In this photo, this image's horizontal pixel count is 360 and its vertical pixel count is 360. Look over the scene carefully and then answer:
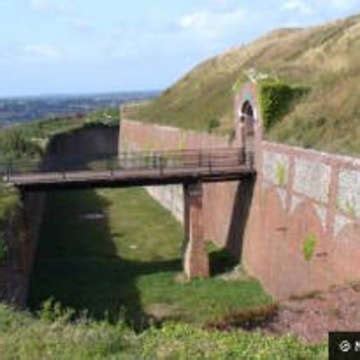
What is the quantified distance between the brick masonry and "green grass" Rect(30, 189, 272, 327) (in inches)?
50.9

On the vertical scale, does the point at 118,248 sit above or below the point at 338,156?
below

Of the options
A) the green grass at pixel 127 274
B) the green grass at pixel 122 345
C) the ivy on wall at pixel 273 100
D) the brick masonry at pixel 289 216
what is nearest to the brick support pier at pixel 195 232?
the green grass at pixel 127 274

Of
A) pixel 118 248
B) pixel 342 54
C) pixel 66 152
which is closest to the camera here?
pixel 118 248

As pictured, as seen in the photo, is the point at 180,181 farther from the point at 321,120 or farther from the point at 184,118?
the point at 184,118

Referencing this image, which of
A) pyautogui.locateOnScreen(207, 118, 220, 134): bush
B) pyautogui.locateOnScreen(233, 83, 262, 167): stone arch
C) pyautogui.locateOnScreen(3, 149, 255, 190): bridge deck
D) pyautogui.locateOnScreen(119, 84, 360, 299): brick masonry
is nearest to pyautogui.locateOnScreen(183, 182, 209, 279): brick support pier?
pyautogui.locateOnScreen(3, 149, 255, 190): bridge deck

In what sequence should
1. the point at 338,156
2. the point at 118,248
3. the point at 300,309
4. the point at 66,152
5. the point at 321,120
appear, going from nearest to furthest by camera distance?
the point at 300,309
the point at 338,156
the point at 321,120
the point at 118,248
the point at 66,152

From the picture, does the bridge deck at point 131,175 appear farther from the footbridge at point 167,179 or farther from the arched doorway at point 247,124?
the arched doorway at point 247,124

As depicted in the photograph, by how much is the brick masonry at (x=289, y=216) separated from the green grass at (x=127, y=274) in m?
1.29

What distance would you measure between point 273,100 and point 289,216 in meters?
5.38

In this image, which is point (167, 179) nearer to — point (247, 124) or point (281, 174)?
point (281, 174)

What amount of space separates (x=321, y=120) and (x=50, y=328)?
17.8m

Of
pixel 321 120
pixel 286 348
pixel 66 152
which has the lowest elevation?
pixel 66 152

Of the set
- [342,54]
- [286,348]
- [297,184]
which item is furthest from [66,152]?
[286,348]

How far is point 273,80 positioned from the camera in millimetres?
29703
